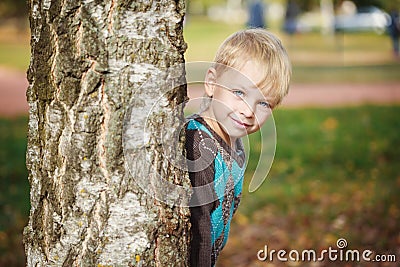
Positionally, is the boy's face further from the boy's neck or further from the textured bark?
the textured bark

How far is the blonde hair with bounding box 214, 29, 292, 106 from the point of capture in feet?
7.07

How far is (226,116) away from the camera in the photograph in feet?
7.06

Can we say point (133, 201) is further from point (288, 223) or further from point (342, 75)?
point (342, 75)

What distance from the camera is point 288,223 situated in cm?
496

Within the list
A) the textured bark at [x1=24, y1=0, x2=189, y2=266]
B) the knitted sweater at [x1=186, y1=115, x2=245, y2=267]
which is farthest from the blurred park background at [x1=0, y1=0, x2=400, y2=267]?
the textured bark at [x1=24, y1=0, x2=189, y2=266]

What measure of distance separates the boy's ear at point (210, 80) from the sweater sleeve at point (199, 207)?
0.66 ft

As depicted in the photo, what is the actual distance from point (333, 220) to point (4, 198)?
3.02 m

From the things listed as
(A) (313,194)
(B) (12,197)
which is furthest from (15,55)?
(A) (313,194)

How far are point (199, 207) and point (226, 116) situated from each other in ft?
1.17

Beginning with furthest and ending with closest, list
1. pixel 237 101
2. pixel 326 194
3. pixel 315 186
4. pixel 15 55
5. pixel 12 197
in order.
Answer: pixel 15 55 → pixel 315 186 → pixel 326 194 → pixel 12 197 → pixel 237 101

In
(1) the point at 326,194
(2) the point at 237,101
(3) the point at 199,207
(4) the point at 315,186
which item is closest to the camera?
(3) the point at 199,207

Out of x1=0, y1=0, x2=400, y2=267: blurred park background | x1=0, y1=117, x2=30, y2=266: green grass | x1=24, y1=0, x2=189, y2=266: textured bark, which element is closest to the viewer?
x1=24, y1=0, x2=189, y2=266: textured bark

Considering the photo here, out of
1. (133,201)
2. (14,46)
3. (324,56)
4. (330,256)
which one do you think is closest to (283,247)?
(330,256)

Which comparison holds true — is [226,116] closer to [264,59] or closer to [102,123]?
[264,59]
